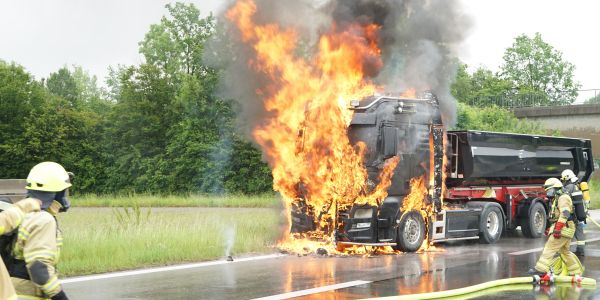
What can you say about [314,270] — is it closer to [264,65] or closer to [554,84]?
[264,65]

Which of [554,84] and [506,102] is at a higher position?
[554,84]

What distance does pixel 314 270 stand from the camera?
1130cm

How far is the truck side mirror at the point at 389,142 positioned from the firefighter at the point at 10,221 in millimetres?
9058

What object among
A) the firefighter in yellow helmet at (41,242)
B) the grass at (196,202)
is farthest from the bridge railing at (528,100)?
the firefighter in yellow helmet at (41,242)

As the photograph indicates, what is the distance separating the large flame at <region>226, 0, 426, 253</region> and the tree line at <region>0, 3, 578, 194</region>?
1532 centimetres

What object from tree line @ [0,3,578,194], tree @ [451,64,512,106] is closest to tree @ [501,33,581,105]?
tree @ [451,64,512,106]

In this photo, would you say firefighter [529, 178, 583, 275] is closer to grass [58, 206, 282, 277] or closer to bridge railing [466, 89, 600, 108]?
grass [58, 206, 282, 277]

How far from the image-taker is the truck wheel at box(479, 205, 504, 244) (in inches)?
628

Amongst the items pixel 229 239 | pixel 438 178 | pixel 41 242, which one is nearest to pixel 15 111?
pixel 229 239

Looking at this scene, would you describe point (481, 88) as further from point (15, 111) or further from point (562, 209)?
point (562, 209)

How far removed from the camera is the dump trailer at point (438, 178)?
43.3 feet

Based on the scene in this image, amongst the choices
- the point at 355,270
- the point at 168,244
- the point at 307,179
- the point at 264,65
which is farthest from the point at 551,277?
the point at 264,65

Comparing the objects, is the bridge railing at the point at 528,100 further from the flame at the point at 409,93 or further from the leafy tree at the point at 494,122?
the flame at the point at 409,93

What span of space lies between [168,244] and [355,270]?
373 centimetres
